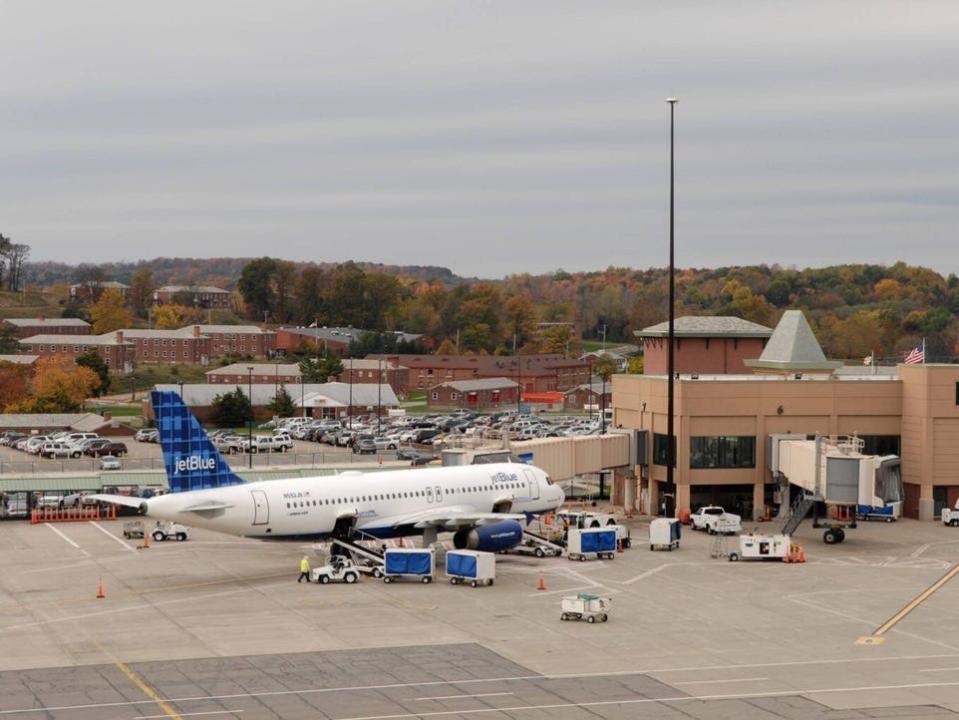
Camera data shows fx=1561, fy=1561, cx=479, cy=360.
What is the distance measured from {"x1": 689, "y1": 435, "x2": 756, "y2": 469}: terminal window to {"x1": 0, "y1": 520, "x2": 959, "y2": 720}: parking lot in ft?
48.6

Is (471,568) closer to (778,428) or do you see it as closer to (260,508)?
(260,508)

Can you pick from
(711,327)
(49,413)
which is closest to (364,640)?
(711,327)

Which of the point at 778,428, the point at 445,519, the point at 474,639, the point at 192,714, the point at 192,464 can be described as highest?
the point at 778,428

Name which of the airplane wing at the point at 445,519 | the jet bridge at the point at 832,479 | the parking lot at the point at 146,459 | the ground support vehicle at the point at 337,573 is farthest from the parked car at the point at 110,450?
the ground support vehicle at the point at 337,573

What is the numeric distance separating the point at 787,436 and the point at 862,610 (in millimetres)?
32249

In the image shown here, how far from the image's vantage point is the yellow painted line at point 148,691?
4712 cm

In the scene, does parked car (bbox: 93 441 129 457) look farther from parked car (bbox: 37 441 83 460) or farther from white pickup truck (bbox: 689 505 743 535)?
white pickup truck (bbox: 689 505 743 535)

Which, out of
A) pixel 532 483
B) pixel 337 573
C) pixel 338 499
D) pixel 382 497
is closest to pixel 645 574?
pixel 532 483

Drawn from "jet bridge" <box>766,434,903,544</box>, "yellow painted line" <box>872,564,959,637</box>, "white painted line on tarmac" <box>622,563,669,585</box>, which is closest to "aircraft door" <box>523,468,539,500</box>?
"white painted line on tarmac" <box>622,563,669,585</box>

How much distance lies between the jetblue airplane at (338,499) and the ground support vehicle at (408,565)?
411 centimetres

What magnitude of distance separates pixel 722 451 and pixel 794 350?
19.6 m

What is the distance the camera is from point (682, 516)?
319 ft

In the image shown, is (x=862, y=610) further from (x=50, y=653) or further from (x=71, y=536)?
(x=71, y=536)

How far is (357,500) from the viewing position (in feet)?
253
